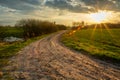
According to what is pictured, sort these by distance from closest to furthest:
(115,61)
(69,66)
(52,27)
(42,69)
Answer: (42,69) < (69,66) < (115,61) < (52,27)

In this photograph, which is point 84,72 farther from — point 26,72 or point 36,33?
→ point 36,33

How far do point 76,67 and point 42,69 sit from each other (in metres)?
2.77

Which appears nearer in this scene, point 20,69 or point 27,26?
point 20,69

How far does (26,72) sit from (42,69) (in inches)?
55.9

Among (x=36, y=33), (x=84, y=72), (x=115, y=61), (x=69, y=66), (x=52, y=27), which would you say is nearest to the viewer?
(x=84, y=72)

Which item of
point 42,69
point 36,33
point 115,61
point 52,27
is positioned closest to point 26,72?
point 42,69

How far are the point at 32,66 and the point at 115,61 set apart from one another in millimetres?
8139

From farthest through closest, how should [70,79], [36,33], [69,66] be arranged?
[36,33] → [69,66] → [70,79]

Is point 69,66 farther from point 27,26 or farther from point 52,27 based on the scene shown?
point 52,27

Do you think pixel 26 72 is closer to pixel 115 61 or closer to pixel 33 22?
pixel 115 61

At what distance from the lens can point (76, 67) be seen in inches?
717

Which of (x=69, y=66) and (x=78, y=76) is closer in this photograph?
(x=78, y=76)

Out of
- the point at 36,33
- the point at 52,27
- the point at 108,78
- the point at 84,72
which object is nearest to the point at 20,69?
the point at 84,72

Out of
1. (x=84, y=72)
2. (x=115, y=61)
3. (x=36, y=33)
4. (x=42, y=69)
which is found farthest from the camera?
(x=36, y=33)
